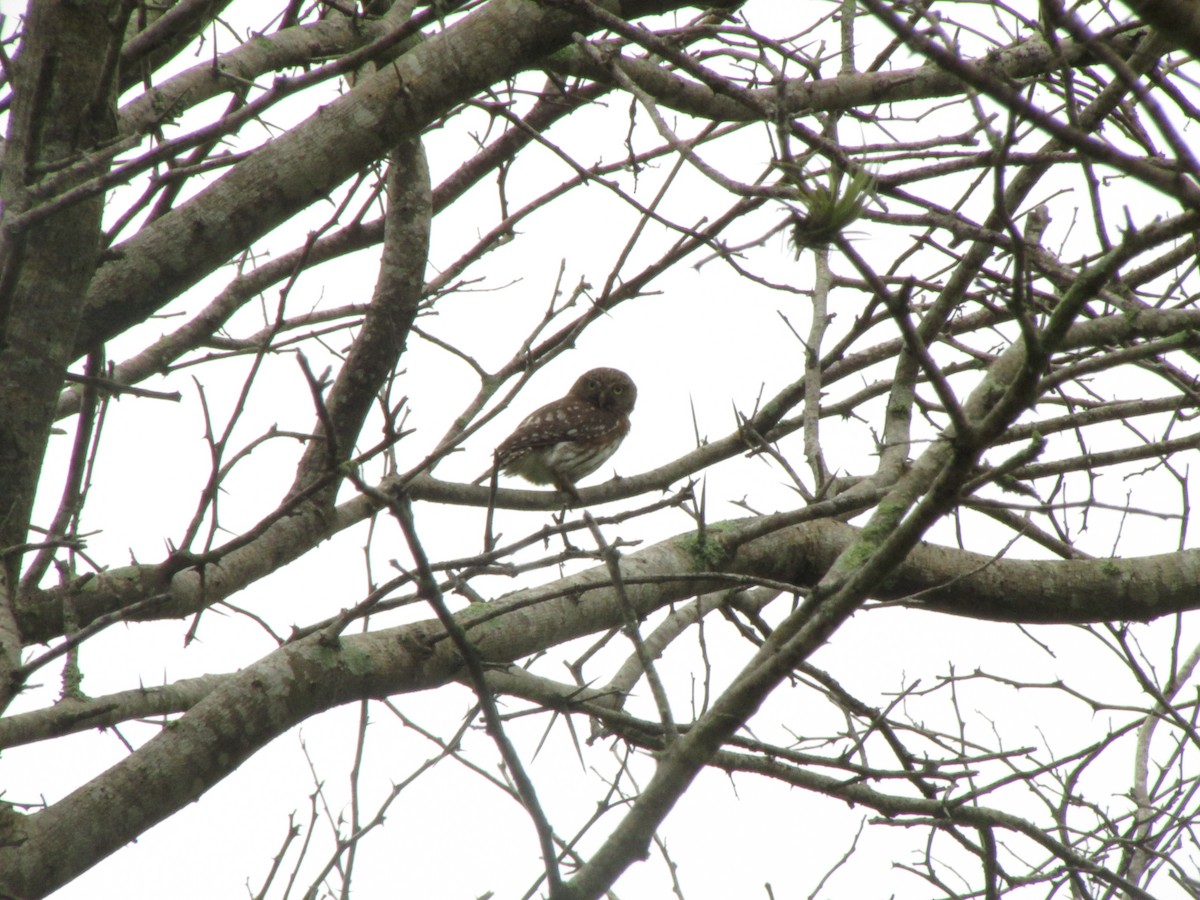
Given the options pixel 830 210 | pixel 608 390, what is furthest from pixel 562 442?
pixel 830 210

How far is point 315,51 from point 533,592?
7.88 ft

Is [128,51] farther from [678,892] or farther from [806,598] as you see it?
[678,892]

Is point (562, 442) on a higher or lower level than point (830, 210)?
higher

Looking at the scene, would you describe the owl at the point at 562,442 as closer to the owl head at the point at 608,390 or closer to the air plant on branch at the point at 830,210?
the owl head at the point at 608,390

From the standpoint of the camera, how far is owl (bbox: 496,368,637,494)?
814 cm

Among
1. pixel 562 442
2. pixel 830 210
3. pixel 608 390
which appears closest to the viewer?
pixel 830 210

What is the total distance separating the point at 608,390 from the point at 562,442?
162 centimetres

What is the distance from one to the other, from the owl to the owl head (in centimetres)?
30

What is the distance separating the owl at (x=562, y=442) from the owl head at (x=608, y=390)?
12.0 inches

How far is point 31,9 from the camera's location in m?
3.10

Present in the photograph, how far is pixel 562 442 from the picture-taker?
8258 mm

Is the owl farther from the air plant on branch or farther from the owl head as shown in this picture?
the air plant on branch

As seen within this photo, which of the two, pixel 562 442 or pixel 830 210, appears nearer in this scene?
pixel 830 210

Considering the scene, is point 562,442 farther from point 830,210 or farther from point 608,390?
point 830,210
